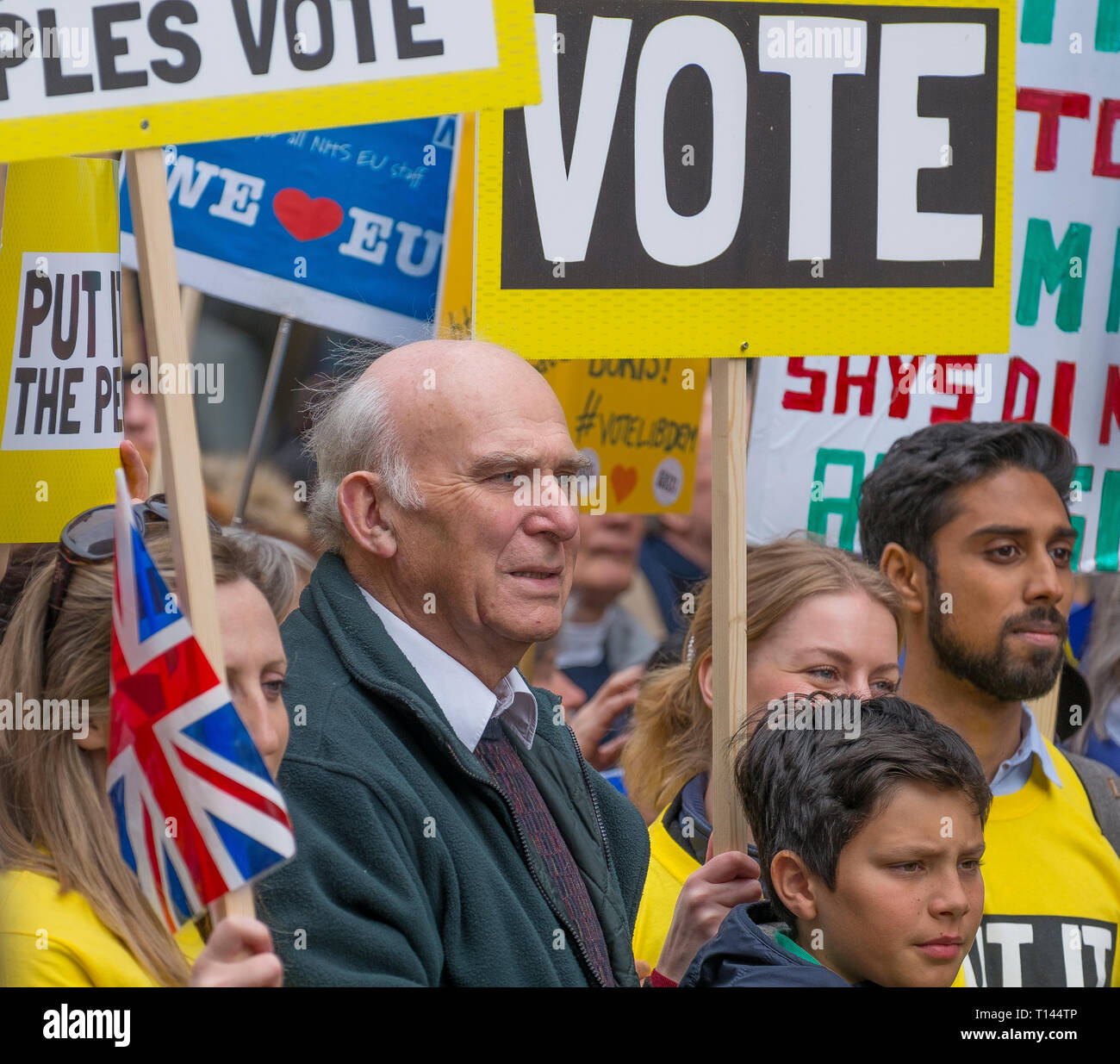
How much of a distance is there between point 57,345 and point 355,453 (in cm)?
62

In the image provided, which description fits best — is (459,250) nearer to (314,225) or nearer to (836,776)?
(314,225)

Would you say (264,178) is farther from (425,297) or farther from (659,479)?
(659,479)

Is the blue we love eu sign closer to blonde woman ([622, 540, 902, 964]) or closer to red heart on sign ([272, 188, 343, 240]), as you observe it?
red heart on sign ([272, 188, 343, 240])

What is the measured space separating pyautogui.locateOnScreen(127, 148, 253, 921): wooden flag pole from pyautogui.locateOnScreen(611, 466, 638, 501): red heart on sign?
9.10ft

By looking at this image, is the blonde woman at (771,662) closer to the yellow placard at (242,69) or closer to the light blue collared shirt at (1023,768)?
the light blue collared shirt at (1023,768)

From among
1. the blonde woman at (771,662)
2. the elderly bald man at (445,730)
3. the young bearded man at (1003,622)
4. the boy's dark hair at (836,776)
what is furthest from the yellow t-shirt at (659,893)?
the young bearded man at (1003,622)

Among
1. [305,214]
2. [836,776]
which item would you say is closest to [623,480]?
[305,214]

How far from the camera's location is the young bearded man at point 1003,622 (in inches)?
134

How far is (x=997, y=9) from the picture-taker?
309 cm

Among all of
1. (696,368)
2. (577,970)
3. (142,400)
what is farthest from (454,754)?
(142,400)

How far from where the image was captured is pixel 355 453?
2.79 m

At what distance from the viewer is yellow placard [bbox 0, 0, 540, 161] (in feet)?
7.01

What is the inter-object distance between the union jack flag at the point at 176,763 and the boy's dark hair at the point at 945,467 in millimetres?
2110

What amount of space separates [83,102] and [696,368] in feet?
10.4
